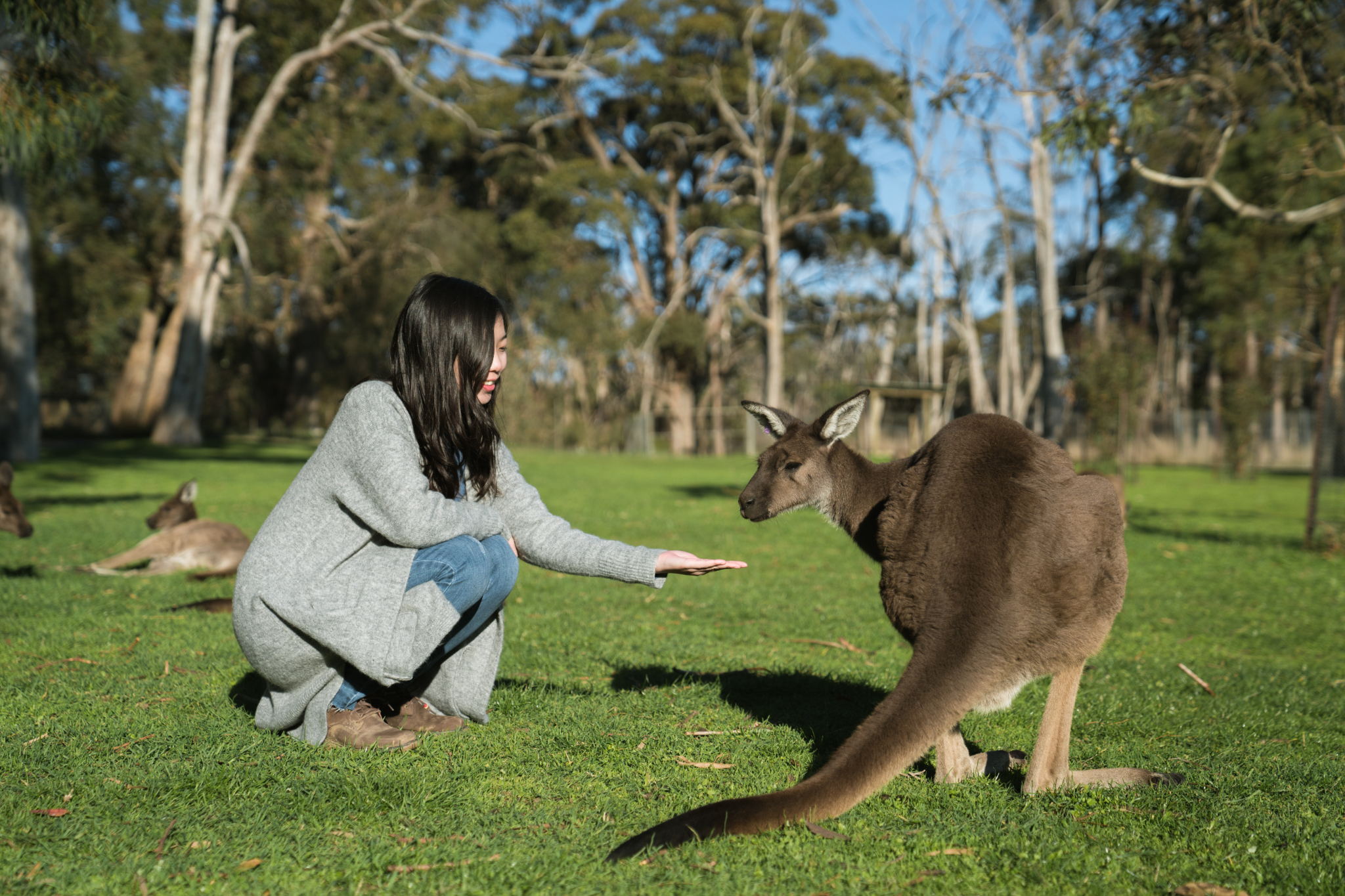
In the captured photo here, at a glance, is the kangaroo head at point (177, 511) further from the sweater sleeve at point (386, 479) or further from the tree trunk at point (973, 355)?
the tree trunk at point (973, 355)

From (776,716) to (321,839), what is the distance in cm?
192

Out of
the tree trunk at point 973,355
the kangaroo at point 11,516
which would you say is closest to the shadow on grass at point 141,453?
the kangaroo at point 11,516

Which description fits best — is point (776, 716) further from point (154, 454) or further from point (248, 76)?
point (248, 76)

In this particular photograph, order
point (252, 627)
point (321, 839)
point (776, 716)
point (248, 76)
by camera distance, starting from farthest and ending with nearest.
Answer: point (248, 76), point (776, 716), point (252, 627), point (321, 839)

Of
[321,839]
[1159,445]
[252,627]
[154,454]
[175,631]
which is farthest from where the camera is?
[1159,445]

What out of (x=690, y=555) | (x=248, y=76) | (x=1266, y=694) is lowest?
(x=1266, y=694)

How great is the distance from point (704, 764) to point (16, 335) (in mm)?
16733

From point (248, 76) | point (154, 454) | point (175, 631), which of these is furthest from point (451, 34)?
point (175, 631)

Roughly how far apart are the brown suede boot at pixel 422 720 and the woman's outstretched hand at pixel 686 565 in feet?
3.10

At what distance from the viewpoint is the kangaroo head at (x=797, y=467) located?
164 inches

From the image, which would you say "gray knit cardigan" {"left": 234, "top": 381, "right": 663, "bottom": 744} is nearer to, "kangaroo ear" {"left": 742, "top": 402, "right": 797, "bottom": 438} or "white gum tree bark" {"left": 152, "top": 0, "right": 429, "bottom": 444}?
"kangaroo ear" {"left": 742, "top": 402, "right": 797, "bottom": 438}

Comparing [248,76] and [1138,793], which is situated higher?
[248,76]

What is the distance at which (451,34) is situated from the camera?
81.0 feet

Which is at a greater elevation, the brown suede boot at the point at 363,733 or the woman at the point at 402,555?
the woman at the point at 402,555
